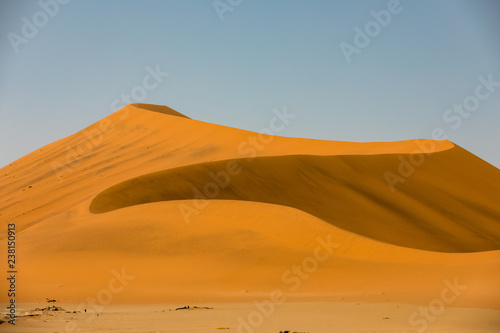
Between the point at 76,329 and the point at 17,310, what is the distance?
3319mm

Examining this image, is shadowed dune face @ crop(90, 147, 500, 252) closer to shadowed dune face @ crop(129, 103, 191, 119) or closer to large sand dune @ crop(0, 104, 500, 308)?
large sand dune @ crop(0, 104, 500, 308)

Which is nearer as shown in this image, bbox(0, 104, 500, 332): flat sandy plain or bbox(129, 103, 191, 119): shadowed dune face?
bbox(0, 104, 500, 332): flat sandy plain

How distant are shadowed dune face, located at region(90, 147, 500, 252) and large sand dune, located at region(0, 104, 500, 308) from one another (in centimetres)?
10

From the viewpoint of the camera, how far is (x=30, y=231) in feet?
75.9

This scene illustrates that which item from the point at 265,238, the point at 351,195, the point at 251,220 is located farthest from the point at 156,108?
the point at 265,238

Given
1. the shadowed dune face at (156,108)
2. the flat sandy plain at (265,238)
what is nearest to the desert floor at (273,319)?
the flat sandy plain at (265,238)

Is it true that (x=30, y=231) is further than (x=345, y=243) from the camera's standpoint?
Yes

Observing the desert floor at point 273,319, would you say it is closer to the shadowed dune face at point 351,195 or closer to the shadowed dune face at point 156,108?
the shadowed dune face at point 351,195

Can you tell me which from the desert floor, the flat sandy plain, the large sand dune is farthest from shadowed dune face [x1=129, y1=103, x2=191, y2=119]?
the desert floor

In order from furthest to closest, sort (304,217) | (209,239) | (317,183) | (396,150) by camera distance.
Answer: (396,150) → (317,183) → (304,217) → (209,239)

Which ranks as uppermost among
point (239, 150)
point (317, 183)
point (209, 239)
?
point (239, 150)

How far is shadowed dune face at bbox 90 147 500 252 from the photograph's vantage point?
2591 cm

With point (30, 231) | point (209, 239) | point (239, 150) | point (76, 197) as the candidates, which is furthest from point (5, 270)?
point (239, 150)

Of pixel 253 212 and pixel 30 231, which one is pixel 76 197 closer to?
pixel 30 231
